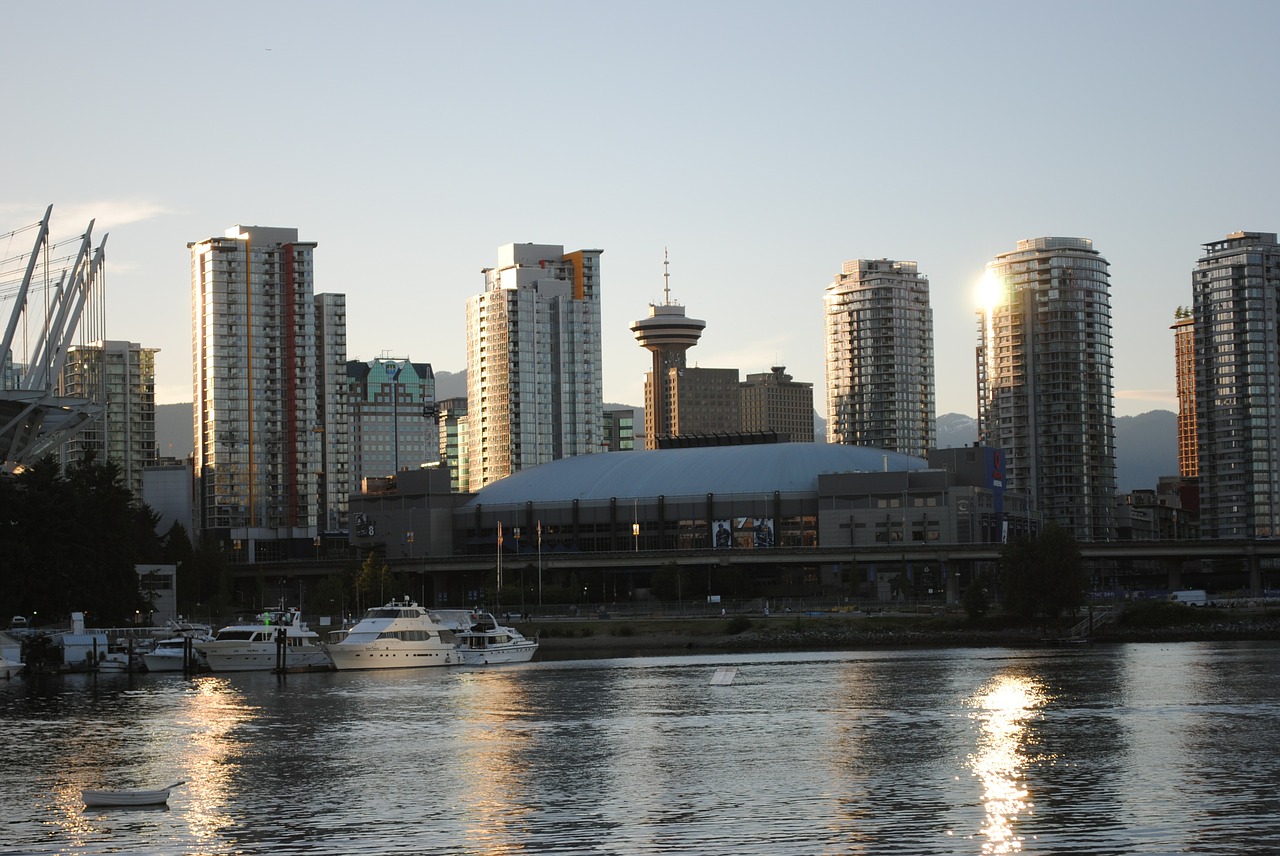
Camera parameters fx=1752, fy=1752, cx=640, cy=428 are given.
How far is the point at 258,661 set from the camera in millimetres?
128625

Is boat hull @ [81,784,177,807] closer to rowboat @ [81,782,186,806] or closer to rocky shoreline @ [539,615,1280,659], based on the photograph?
rowboat @ [81,782,186,806]

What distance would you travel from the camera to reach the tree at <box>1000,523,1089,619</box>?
161 m

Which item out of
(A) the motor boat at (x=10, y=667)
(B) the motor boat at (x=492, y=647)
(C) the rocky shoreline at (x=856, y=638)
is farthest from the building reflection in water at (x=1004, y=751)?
(A) the motor boat at (x=10, y=667)

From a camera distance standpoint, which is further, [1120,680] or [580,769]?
[1120,680]

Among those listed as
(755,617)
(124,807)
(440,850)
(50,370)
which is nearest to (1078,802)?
(440,850)

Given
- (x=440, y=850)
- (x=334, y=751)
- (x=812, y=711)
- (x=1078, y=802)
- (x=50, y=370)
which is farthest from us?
(x=50, y=370)

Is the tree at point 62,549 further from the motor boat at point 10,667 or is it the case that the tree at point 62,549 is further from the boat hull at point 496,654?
the boat hull at point 496,654

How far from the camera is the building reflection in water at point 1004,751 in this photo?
51188mm

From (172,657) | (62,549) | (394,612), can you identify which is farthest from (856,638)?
(62,549)

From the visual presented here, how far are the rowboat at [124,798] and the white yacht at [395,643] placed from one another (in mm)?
70569

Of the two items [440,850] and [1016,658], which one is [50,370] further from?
[440,850]

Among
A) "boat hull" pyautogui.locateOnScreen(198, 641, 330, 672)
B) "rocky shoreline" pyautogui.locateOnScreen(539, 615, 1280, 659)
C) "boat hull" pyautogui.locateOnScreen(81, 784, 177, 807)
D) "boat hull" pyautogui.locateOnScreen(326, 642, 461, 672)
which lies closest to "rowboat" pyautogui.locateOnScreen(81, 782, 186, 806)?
"boat hull" pyautogui.locateOnScreen(81, 784, 177, 807)

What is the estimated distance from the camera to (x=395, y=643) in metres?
131

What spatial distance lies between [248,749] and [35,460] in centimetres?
9653
